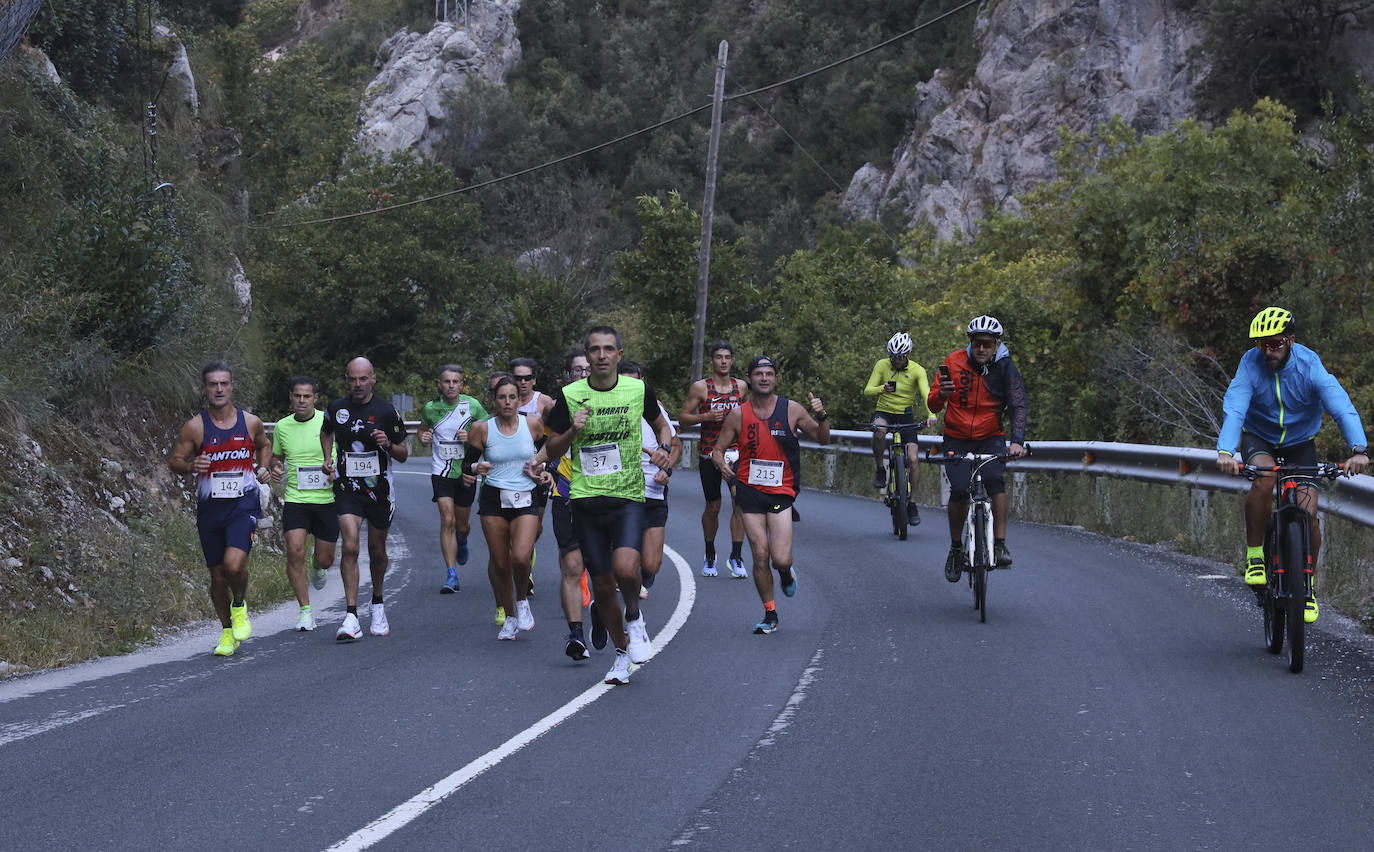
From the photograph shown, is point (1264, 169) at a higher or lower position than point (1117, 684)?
higher

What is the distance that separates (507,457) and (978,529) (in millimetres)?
3375

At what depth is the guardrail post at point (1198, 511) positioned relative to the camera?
1523 centimetres

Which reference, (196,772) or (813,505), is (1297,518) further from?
(813,505)

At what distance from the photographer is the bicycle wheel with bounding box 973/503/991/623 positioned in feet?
35.0

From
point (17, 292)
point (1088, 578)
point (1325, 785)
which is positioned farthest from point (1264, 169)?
point (1325, 785)

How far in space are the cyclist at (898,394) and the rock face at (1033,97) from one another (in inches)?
1860

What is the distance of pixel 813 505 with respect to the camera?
22.0 metres

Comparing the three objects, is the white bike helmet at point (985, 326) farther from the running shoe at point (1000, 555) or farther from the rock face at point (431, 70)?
the rock face at point (431, 70)

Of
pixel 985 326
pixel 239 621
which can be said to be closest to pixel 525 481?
pixel 239 621

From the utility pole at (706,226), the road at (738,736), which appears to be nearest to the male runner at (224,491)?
the road at (738,736)

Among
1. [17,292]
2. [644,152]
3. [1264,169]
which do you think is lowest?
[17,292]

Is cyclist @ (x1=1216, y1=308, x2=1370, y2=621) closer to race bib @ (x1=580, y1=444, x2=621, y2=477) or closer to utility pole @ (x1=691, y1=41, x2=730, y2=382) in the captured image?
race bib @ (x1=580, y1=444, x2=621, y2=477)

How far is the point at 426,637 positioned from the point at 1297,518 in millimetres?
5914

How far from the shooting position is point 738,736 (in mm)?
7305
